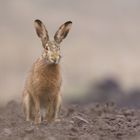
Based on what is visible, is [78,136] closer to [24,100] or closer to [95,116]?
[24,100]

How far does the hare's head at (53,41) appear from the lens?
779 inches

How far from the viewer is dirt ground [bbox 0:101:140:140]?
771 inches

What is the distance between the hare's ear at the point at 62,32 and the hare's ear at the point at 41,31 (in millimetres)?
225

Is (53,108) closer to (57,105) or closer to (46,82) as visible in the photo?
(57,105)

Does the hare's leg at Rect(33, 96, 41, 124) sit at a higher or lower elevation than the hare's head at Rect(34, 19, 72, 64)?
lower

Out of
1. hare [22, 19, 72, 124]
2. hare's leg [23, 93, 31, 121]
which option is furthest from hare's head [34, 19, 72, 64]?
hare's leg [23, 93, 31, 121]

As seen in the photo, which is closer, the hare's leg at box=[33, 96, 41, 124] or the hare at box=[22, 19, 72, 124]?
the hare at box=[22, 19, 72, 124]

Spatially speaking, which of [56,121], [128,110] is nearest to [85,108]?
[128,110]

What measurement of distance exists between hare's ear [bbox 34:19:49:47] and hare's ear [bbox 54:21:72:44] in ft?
0.74

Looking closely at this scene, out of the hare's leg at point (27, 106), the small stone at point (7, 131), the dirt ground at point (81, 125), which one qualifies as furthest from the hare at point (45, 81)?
the small stone at point (7, 131)

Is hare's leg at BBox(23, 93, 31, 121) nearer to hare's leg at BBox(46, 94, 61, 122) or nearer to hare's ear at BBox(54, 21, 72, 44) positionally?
hare's leg at BBox(46, 94, 61, 122)

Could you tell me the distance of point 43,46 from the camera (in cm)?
2034

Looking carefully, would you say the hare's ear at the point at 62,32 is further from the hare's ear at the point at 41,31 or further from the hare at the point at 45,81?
the hare's ear at the point at 41,31

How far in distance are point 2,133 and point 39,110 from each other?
1.31 m
